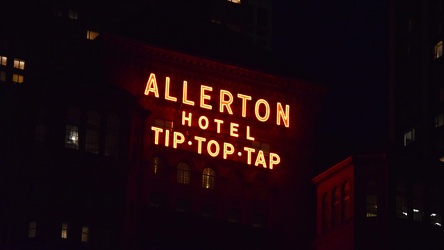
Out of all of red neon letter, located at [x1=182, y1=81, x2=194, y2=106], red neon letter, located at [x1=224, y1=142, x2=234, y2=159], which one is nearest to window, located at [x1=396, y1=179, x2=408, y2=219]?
red neon letter, located at [x1=224, y1=142, x2=234, y2=159]

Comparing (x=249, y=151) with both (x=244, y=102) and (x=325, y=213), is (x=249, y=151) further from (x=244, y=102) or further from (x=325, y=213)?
(x=325, y=213)

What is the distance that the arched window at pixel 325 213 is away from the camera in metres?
147

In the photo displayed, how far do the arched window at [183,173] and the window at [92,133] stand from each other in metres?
12.4

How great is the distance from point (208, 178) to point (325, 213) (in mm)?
12293

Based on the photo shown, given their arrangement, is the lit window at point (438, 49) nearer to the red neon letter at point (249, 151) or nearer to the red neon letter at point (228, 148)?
the red neon letter at point (249, 151)

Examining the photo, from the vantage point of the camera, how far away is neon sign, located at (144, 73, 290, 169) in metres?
146

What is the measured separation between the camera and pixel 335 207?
14638 centimetres

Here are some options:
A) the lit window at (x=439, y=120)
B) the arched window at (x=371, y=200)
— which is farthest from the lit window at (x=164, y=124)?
the lit window at (x=439, y=120)

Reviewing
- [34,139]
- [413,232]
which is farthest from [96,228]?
[413,232]

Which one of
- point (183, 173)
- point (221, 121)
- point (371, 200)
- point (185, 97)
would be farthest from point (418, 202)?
point (185, 97)

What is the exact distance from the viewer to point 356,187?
470 ft

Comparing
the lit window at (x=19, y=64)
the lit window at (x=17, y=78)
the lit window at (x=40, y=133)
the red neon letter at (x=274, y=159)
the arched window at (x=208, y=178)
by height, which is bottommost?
the arched window at (x=208, y=178)

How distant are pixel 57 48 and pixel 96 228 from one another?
58758 mm

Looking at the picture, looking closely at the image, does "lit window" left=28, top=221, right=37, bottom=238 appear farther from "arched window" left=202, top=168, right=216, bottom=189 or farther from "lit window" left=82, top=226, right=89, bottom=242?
"arched window" left=202, top=168, right=216, bottom=189
